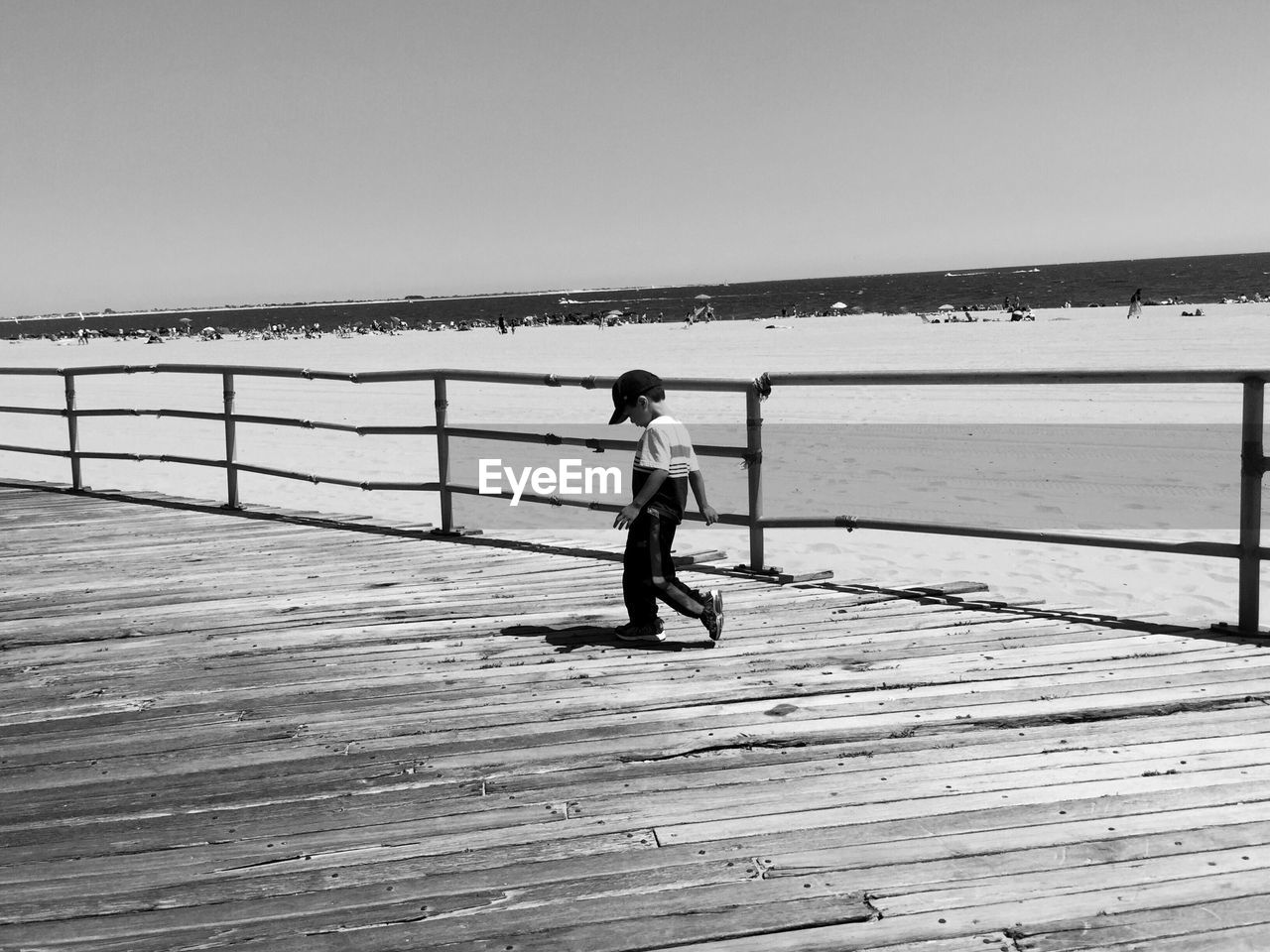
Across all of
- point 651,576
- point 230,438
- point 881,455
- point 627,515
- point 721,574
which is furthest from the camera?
point 881,455

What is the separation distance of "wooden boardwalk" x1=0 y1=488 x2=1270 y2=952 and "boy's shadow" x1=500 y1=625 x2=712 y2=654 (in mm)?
20

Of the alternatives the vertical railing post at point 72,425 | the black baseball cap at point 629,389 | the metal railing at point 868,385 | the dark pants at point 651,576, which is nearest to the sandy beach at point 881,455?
the metal railing at point 868,385

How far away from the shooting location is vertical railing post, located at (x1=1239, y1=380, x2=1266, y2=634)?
4945 millimetres

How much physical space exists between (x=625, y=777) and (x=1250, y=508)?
3.01 meters

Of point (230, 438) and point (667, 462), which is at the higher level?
point (667, 462)

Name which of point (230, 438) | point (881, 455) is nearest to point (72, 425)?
point (230, 438)

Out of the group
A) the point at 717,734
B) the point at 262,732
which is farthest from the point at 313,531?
the point at 717,734

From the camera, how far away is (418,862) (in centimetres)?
311

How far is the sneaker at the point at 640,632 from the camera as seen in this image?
16.9ft

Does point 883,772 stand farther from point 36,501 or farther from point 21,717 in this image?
point 36,501

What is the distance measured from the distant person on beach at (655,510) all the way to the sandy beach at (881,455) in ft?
5.89

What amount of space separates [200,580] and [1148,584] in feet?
18.2

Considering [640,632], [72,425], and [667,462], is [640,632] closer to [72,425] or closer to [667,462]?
[667,462]

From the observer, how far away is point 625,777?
3648mm
